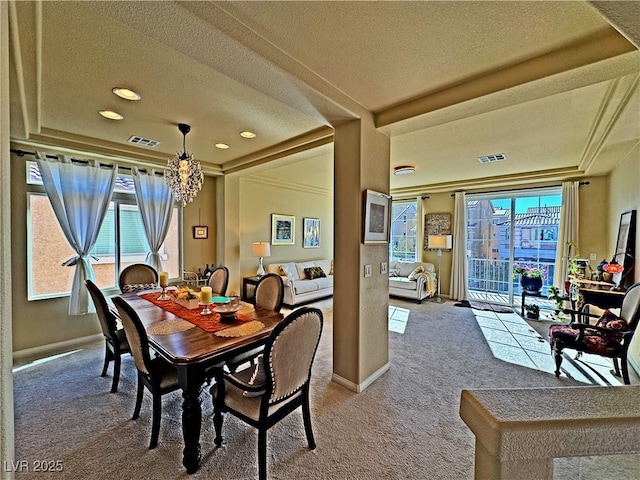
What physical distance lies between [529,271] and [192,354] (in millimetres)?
6123

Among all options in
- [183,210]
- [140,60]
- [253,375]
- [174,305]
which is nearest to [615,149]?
[253,375]

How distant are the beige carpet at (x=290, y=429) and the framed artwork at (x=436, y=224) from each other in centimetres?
398

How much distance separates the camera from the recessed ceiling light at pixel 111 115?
268 cm

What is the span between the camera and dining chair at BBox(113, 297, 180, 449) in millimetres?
1811

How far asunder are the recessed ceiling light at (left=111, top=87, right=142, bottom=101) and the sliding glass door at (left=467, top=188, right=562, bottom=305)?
21.2ft

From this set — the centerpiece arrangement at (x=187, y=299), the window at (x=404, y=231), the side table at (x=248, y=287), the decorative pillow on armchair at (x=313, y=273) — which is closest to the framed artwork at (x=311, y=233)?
the decorative pillow on armchair at (x=313, y=273)

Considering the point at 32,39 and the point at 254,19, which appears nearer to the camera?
the point at 254,19

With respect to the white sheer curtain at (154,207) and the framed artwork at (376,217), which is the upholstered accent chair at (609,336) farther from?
the white sheer curtain at (154,207)

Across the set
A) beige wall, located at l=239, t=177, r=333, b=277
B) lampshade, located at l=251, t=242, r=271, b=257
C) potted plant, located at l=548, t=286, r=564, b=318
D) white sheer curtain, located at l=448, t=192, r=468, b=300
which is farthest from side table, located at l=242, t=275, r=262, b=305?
potted plant, located at l=548, t=286, r=564, b=318

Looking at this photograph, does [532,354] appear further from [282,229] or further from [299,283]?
[282,229]

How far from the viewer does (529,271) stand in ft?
17.5

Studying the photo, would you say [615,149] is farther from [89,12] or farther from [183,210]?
[183,210]

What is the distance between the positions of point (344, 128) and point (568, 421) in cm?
250

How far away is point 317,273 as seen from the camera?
20.5ft
